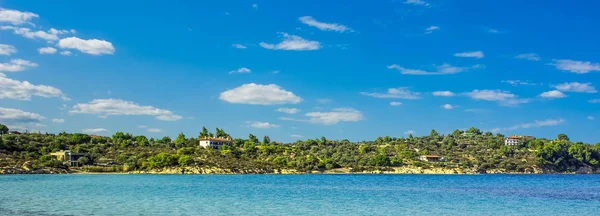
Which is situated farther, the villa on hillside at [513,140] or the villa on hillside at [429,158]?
the villa on hillside at [513,140]

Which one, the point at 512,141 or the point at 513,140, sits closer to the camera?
the point at 512,141

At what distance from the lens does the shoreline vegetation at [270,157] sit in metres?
102

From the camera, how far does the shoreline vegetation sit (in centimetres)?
10169

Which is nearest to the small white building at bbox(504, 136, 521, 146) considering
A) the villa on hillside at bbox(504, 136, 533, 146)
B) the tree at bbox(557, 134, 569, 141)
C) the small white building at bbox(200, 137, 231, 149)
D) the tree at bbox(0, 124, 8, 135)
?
the villa on hillside at bbox(504, 136, 533, 146)

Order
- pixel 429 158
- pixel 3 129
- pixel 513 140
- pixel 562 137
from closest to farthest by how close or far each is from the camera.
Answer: pixel 3 129 < pixel 429 158 < pixel 513 140 < pixel 562 137

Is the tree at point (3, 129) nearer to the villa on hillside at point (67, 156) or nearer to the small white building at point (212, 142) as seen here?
the villa on hillside at point (67, 156)

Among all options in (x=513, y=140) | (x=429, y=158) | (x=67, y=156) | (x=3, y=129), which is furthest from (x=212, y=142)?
(x=513, y=140)

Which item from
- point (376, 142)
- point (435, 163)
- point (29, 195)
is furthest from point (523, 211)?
point (376, 142)

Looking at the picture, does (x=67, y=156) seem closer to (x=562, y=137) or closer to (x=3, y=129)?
(x=3, y=129)

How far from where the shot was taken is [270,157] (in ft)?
409

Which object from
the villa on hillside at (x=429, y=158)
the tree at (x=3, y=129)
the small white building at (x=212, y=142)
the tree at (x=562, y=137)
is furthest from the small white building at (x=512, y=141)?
the tree at (x=3, y=129)

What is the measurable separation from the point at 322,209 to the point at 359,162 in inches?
Answer: 3735

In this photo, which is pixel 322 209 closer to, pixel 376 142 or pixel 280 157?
pixel 280 157

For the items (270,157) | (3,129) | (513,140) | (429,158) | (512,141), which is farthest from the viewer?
(513,140)
